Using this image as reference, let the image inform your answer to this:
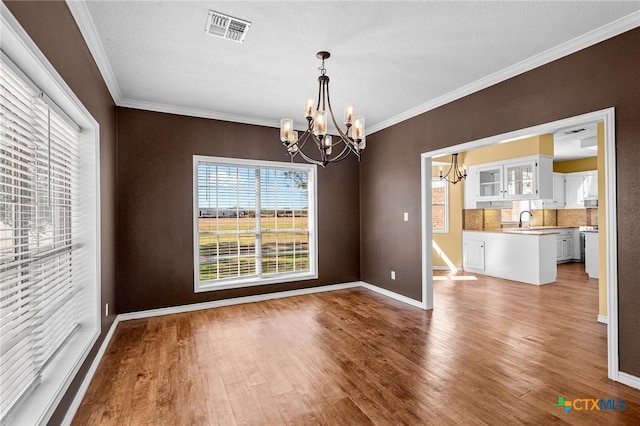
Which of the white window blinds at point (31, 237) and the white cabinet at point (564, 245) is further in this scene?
the white cabinet at point (564, 245)

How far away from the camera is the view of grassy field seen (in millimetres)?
4582

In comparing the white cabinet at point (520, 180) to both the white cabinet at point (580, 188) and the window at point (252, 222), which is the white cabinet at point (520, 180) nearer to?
the white cabinet at point (580, 188)

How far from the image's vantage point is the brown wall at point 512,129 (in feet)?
7.91

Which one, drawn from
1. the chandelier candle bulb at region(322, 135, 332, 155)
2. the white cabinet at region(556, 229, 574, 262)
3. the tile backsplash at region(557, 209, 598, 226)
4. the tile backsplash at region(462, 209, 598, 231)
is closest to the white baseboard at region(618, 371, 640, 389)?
the chandelier candle bulb at region(322, 135, 332, 155)

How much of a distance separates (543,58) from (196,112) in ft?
13.1

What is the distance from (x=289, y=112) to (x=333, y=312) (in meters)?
2.79

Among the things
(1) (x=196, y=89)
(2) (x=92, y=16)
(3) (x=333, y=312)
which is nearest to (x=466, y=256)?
(3) (x=333, y=312)

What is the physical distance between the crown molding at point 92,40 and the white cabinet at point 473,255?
6676 millimetres

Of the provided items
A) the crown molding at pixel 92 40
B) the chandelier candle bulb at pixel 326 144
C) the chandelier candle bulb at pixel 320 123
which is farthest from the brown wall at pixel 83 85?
the chandelier candle bulb at pixel 326 144

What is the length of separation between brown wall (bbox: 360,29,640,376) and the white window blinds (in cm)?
379

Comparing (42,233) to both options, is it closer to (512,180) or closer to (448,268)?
(448,268)

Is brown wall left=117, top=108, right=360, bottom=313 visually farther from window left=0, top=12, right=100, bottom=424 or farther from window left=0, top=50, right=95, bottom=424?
window left=0, top=50, right=95, bottom=424

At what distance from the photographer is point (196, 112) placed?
4.41 m

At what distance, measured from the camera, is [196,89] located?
370cm
